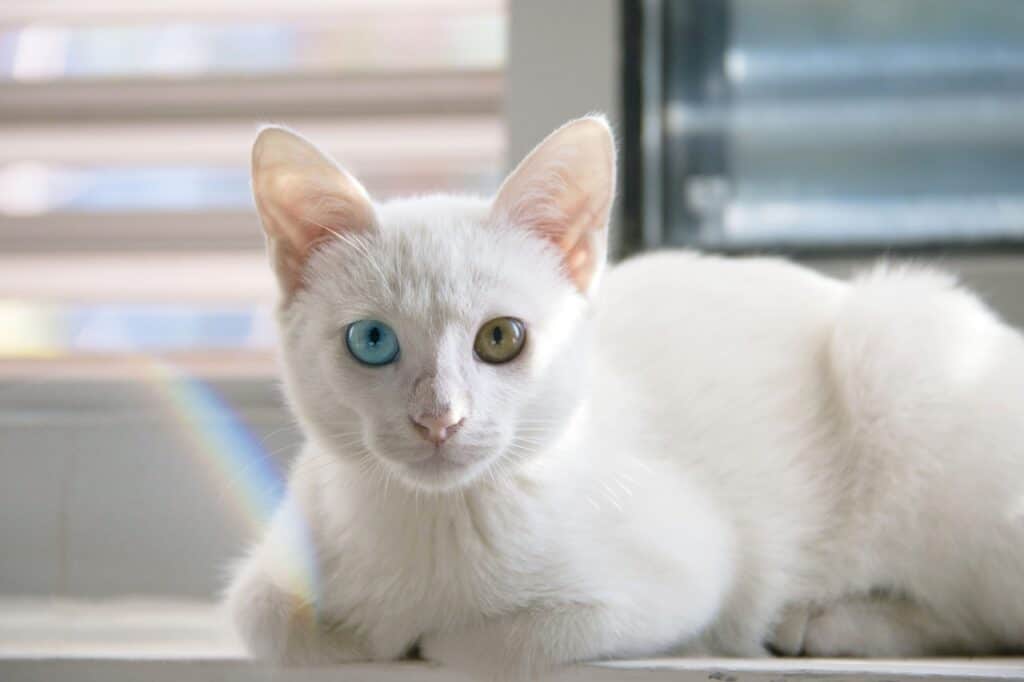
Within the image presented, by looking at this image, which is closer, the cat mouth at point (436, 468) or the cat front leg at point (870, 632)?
the cat mouth at point (436, 468)

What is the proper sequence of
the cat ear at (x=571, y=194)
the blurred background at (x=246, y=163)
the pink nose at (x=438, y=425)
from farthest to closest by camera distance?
the blurred background at (x=246, y=163) < the cat ear at (x=571, y=194) < the pink nose at (x=438, y=425)

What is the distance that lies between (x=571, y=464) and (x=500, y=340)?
16 centimetres

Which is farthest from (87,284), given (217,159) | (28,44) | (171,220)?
(28,44)

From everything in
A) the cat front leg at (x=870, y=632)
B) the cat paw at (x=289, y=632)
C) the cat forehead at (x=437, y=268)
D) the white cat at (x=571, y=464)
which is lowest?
the cat front leg at (x=870, y=632)

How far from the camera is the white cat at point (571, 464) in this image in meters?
1.06

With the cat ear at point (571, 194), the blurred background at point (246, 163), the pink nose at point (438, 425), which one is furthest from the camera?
the blurred background at point (246, 163)

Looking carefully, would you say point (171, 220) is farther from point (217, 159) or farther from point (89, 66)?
point (89, 66)

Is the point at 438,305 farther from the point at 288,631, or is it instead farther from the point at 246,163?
the point at 246,163

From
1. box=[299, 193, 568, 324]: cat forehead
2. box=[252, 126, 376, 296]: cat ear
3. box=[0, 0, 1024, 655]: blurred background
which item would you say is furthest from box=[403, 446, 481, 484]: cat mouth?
box=[0, 0, 1024, 655]: blurred background

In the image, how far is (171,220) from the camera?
1.98 meters

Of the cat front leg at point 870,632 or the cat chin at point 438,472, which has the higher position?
the cat chin at point 438,472

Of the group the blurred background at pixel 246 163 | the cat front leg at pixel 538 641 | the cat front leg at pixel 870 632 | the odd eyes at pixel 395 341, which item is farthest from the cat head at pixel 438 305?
the blurred background at pixel 246 163

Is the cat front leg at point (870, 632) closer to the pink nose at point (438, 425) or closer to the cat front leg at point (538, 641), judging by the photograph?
the cat front leg at point (538, 641)

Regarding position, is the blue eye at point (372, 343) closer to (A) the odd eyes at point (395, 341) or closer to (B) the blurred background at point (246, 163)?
(A) the odd eyes at point (395, 341)
